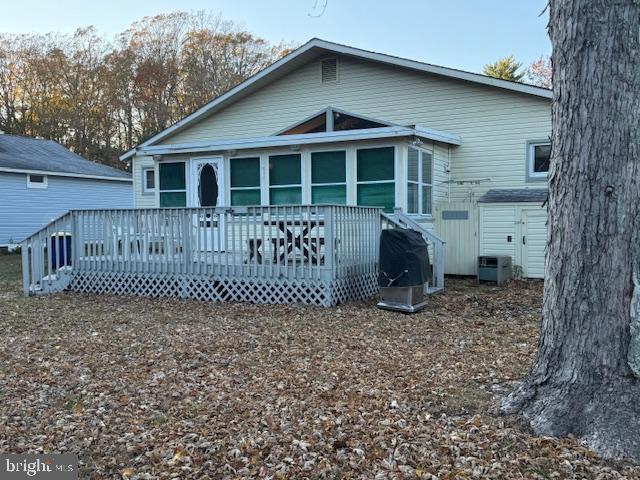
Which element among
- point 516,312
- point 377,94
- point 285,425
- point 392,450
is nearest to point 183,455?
point 285,425

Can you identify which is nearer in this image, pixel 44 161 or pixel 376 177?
pixel 376 177

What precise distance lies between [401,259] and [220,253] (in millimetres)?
3039

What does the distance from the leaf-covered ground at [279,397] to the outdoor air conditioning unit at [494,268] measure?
334 cm

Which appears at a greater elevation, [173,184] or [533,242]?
[173,184]

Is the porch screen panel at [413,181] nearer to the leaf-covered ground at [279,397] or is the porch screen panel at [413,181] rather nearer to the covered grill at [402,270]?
the covered grill at [402,270]

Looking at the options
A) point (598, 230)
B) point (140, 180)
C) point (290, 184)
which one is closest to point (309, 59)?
point (290, 184)

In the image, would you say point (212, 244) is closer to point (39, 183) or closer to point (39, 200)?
point (39, 200)

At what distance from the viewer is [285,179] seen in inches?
469

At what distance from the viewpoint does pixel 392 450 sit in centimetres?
323

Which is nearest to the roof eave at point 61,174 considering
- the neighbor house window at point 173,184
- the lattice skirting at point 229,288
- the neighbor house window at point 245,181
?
the neighbor house window at point 173,184

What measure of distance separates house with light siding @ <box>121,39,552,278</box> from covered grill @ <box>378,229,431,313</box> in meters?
2.95

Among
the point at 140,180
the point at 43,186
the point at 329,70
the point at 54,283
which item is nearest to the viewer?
the point at 54,283

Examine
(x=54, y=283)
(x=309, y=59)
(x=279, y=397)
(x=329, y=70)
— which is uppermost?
(x=309, y=59)

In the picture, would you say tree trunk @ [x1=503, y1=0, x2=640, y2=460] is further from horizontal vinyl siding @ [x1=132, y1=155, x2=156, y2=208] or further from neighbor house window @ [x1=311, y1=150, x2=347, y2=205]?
horizontal vinyl siding @ [x1=132, y1=155, x2=156, y2=208]
